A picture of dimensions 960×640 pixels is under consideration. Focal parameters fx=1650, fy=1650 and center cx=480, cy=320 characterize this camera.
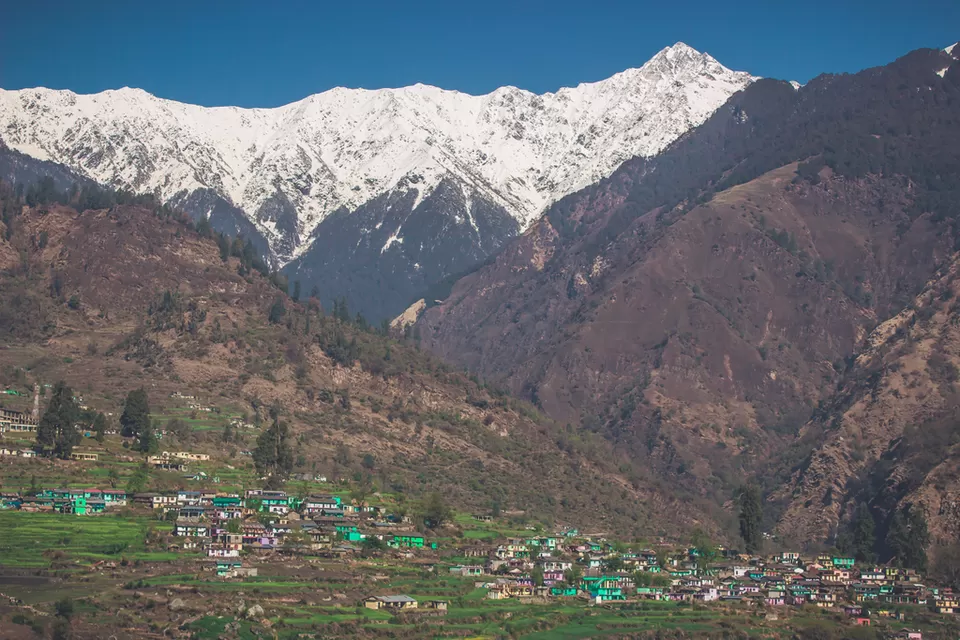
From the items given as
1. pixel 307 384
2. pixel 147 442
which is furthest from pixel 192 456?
pixel 307 384

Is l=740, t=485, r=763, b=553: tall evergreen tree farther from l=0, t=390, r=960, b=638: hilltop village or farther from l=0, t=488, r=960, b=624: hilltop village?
l=0, t=488, r=960, b=624: hilltop village

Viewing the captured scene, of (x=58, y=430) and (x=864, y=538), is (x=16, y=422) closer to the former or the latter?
(x=58, y=430)

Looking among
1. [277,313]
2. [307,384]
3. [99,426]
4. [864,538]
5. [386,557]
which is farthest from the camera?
[277,313]

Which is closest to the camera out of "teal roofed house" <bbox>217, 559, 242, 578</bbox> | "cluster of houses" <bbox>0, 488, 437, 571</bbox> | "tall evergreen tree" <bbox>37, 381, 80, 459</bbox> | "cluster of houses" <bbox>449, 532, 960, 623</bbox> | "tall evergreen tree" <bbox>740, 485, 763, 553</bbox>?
"teal roofed house" <bbox>217, 559, 242, 578</bbox>

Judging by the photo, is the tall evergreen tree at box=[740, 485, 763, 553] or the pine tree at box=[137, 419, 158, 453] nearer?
the pine tree at box=[137, 419, 158, 453]

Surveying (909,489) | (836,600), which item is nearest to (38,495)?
(836,600)

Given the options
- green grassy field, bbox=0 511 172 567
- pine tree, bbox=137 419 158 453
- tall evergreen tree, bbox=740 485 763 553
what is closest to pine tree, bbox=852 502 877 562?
tall evergreen tree, bbox=740 485 763 553

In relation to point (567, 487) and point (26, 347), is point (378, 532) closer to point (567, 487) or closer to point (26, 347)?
point (567, 487)
